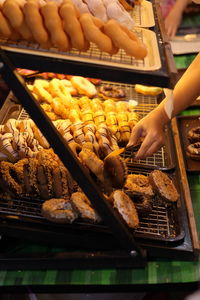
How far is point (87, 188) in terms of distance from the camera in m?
1.91

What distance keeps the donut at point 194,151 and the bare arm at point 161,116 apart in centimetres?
46

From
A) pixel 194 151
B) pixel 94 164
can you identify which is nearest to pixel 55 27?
pixel 94 164

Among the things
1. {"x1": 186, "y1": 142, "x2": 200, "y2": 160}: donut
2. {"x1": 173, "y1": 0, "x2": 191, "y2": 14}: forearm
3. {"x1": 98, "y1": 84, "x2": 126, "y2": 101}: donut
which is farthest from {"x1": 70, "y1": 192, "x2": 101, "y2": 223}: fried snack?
{"x1": 173, "y1": 0, "x2": 191, "y2": 14}: forearm

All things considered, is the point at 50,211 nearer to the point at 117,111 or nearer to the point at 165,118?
the point at 165,118

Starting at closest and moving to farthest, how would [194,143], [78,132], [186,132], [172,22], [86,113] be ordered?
[78,132]
[194,143]
[86,113]
[186,132]
[172,22]

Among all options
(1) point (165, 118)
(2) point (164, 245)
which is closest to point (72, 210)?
(2) point (164, 245)

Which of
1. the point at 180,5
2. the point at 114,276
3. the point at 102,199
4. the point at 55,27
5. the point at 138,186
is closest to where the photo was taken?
the point at 55,27

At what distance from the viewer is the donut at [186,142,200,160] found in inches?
120

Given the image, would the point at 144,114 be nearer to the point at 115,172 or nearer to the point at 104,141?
the point at 104,141

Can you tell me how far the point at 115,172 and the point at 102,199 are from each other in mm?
493

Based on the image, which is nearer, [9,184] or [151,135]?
[9,184]

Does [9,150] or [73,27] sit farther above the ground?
[73,27]

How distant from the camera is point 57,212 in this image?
2199 millimetres

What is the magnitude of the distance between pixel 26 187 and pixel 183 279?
3.51 ft
